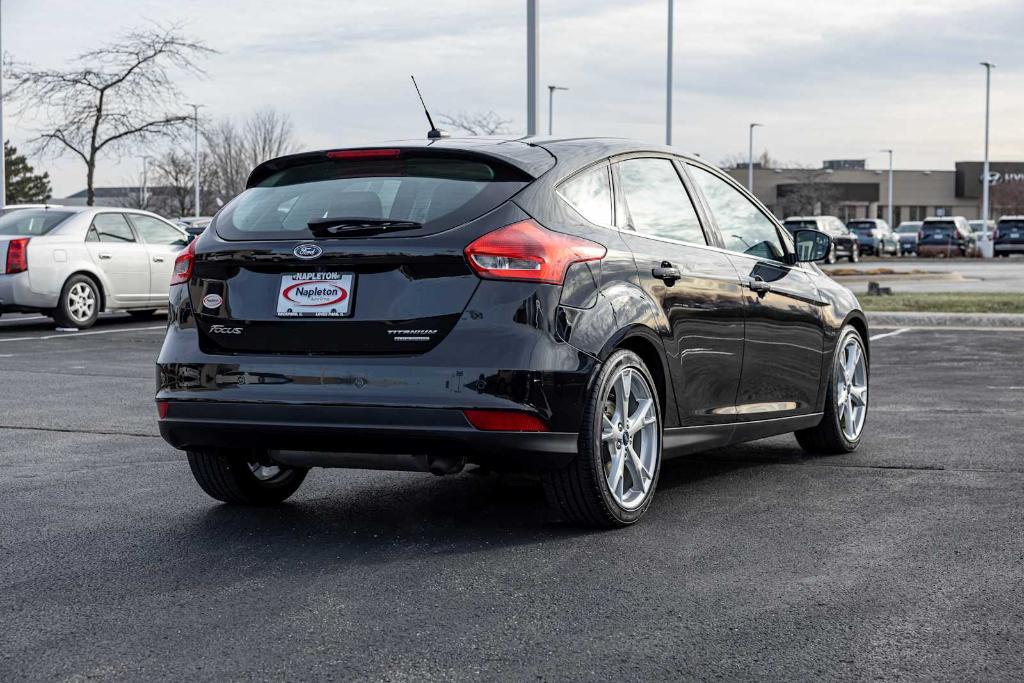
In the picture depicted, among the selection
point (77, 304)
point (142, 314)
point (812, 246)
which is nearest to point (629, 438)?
point (812, 246)

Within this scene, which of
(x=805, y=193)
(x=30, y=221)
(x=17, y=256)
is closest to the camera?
(x=17, y=256)

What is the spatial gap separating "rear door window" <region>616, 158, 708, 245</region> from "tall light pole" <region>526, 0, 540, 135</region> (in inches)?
538

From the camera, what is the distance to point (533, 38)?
19953 mm

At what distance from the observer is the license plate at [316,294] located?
17.1 feet

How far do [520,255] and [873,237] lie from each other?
55.1 metres

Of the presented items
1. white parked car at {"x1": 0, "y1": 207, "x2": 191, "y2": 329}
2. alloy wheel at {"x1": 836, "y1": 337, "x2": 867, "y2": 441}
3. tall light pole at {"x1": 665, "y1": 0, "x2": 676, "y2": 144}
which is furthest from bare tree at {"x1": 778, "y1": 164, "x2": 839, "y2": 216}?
alloy wheel at {"x1": 836, "y1": 337, "x2": 867, "y2": 441}

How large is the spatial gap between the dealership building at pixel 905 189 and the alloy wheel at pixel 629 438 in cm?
9248

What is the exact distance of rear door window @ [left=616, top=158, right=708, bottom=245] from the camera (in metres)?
6.02

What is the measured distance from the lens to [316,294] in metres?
5.25

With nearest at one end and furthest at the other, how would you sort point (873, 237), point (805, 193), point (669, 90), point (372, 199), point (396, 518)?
point (372, 199) → point (396, 518) → point (669, 90) → point (873, 237) → point (805, 193)

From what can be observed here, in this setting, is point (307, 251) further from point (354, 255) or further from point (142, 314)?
point (142, 314)

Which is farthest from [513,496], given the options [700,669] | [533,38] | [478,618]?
[533,38]

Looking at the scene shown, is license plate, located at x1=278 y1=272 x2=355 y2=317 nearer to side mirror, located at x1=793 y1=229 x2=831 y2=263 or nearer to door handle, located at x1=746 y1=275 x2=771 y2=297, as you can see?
door handle, located at x1=746 y1=275 x2=771 y2=297

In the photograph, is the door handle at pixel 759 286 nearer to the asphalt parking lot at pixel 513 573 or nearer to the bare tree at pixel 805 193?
the asphalt parking lot at pixel 513 573
